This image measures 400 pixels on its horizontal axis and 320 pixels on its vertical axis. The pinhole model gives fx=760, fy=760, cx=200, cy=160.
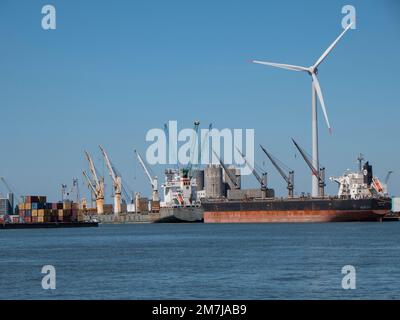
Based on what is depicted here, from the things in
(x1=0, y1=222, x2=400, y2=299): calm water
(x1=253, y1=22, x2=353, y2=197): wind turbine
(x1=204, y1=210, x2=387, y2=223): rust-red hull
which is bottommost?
(x1=0, y1=222, x2=400, y2=299): calm water

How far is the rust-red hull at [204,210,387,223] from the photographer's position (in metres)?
162

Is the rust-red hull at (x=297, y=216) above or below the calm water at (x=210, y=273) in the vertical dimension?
above

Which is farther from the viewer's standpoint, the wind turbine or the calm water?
the wind turbine

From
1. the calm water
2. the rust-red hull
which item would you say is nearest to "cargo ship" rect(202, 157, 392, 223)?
the rust-red hull

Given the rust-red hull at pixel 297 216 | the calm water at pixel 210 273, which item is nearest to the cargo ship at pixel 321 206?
the rust-red hull at pixel 297 216

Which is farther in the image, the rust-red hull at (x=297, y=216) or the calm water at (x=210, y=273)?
the rust-red hull at (x=297, y=216)

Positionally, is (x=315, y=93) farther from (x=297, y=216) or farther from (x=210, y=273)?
(x=210, y=273)

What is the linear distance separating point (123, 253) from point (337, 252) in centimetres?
2131

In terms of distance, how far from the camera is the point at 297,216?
16775 cm

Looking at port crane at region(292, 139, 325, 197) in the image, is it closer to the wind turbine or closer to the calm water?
the wind turbine

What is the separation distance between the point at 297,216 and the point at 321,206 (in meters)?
7.75

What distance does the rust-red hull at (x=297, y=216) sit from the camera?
16150 cm

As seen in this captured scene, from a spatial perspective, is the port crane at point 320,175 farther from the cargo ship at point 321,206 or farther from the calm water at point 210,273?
the calm water at point 210,273

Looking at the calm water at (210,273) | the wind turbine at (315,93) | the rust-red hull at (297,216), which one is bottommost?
the calm water at (210,273)
